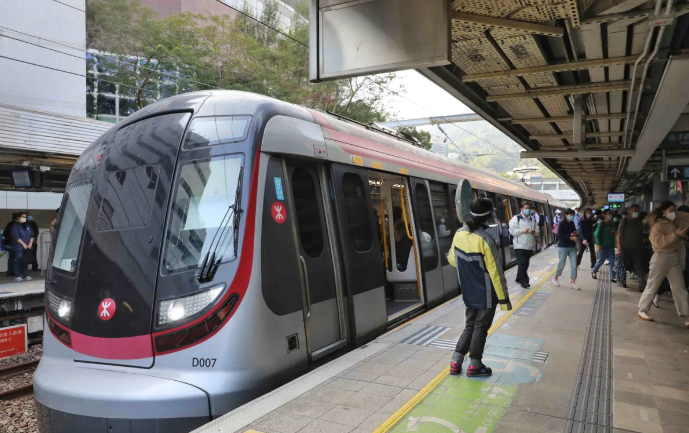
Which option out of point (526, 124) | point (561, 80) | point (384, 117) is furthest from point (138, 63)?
point (561, 80)

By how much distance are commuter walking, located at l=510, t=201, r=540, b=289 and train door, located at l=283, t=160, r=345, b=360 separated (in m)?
6.04

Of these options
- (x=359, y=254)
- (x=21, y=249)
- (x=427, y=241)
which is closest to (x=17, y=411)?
(x=359, y=254)

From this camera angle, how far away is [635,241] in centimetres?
990

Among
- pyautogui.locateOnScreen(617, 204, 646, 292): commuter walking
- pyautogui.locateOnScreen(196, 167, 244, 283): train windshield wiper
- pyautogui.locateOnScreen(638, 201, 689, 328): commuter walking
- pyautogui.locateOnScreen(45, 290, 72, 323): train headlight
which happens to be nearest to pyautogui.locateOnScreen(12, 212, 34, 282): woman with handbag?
pyautogui.locateOnScreen(45, 290, 72, 323): train headlight

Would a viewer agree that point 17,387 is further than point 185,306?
Yes

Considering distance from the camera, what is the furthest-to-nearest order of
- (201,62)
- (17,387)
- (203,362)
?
1. (201,62)
2. (17,387)
3. (203,362)

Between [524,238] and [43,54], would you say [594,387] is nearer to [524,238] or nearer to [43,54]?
[524,238]

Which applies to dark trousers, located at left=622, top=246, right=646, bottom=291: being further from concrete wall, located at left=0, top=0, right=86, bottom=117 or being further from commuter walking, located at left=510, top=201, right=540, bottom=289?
concrete wall, located at left=0, top=0, right=86, bottom=117

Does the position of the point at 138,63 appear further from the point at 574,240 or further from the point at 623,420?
the point at 623,420

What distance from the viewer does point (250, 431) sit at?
3.42m

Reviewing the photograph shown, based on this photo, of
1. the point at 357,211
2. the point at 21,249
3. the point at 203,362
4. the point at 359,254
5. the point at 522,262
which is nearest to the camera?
the point at 203,362

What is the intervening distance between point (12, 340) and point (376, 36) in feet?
25.3

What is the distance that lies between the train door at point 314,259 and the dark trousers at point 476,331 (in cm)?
128

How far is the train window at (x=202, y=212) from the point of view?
407 cm
